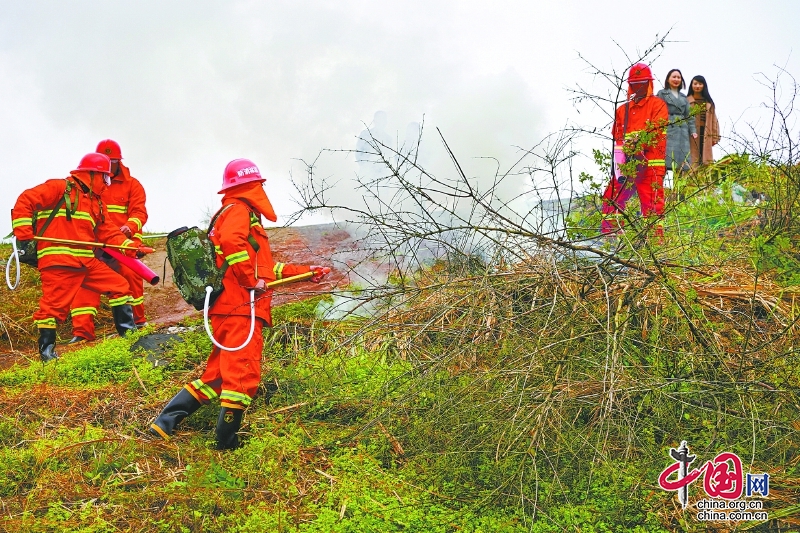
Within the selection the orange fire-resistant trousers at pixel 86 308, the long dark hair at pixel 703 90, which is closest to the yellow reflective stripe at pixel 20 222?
the orange fire-resistant trousers at pixel 86 308

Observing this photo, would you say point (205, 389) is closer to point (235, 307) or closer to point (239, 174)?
point (235, 307)

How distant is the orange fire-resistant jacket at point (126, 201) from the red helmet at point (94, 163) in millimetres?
735

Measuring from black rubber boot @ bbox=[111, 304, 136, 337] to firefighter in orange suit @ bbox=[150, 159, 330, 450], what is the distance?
369 cm

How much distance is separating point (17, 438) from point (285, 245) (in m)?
6.67

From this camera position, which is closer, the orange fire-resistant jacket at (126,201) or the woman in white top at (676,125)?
the orange fire-resistant jacket at (126,201)

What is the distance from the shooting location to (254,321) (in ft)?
18.5

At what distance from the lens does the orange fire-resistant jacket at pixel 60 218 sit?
8367 millimetres

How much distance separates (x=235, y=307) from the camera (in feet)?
18.4

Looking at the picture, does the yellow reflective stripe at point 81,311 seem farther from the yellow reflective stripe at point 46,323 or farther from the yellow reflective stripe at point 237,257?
the yellow reflective stripe at point 237,257

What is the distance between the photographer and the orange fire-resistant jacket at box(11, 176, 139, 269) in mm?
8367

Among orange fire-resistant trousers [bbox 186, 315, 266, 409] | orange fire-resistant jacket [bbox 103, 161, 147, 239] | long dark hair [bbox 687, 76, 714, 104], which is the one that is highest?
long dark hair [bbox 687, 76, 714, 104]

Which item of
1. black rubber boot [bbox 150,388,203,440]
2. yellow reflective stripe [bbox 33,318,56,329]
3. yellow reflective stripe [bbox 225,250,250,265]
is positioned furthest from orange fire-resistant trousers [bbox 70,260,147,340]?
yellow reflective stripe [bbox 225,250,250,265]

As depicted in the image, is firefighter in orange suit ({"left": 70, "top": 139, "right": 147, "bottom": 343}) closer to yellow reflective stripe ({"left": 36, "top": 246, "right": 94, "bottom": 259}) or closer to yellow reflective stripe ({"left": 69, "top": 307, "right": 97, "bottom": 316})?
yellow reflective stripe ({"left": 69, "top": 307, "right": 97, "bottom": 316})

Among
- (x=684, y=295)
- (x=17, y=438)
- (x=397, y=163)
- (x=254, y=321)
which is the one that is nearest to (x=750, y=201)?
(x=684, y=295)
